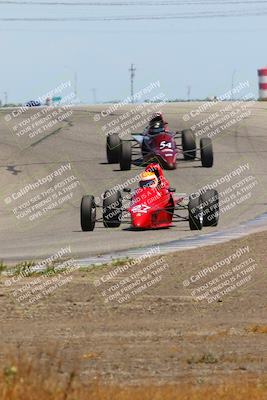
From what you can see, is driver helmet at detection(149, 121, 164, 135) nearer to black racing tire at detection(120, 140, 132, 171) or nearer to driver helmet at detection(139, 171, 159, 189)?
black racing tire at detection(120, 140, 132, 171)

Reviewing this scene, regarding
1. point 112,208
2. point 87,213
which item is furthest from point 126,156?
point 87,213

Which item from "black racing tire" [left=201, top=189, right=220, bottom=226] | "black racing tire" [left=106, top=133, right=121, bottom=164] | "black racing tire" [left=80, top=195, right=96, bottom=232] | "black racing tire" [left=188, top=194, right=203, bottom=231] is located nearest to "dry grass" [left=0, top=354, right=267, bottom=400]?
"black racing tire" [left=188, top=194, right=203, bottom=231]

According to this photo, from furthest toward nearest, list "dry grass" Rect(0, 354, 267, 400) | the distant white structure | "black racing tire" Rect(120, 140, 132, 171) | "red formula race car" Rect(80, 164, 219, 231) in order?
the distant white structure
"black racing tire" Rect(120, 140, 132, 171)
"red formula race car" Rect(80, 164, 219, 231)
"dry grass" Rect(0, 354, 267, 400)

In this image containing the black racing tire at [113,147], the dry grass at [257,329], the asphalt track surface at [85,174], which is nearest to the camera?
the dry grass at [257,329]

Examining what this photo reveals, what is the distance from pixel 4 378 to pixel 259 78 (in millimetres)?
62843

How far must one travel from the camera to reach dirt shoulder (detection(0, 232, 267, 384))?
10219 millimetres

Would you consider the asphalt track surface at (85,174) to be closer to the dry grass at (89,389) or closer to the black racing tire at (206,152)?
the black racing tire at (206,152)

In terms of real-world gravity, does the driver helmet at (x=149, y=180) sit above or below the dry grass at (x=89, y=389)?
below

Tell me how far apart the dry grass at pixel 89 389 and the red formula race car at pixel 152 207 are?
14.6 m

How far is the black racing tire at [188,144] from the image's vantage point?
3709 centimetres

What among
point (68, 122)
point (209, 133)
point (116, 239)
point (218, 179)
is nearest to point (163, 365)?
point (116, 239)

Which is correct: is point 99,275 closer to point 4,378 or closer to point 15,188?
point 4,378

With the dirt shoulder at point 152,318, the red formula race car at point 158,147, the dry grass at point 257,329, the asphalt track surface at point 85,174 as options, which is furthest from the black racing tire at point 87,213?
the dry grass at point 257,329

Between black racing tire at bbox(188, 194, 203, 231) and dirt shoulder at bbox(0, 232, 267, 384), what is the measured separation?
3.83m
